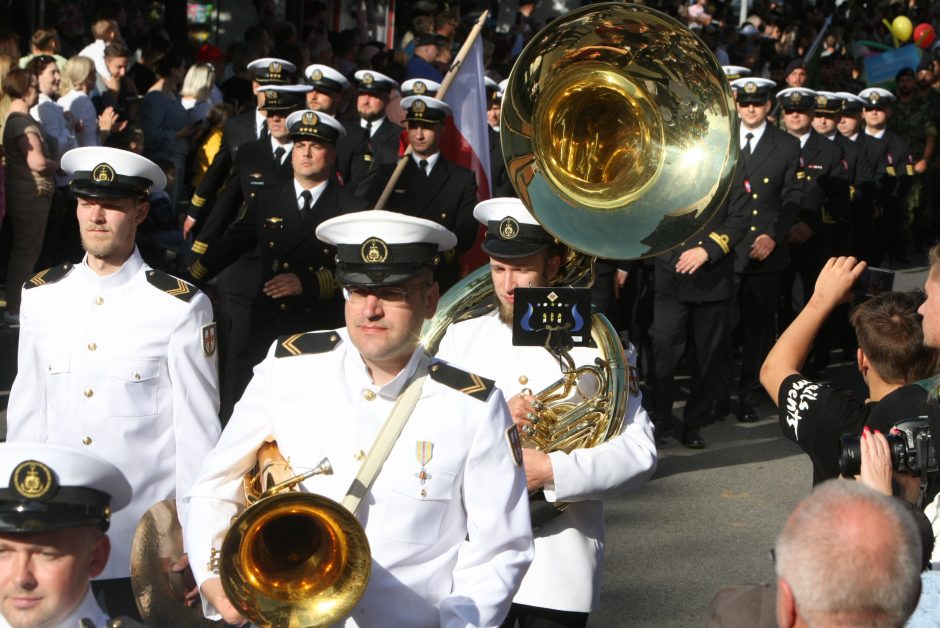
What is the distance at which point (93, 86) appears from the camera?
1159cm

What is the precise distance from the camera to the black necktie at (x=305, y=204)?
723cm

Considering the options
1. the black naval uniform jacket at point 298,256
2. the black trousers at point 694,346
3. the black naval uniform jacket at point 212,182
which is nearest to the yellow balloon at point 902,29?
the black trousers at point 694,346

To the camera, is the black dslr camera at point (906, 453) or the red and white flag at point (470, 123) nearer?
the black dslr camera at point (906, 453)

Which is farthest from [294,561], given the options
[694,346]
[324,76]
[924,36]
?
[924,36]

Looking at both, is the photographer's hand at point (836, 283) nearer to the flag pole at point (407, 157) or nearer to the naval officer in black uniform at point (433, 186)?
the flag pole at point (407, 157)

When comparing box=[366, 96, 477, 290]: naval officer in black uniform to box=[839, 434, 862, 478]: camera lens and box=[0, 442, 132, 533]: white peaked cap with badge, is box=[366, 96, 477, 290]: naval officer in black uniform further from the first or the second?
box=[0, 442, 132, 533]: white peaked cap with badge

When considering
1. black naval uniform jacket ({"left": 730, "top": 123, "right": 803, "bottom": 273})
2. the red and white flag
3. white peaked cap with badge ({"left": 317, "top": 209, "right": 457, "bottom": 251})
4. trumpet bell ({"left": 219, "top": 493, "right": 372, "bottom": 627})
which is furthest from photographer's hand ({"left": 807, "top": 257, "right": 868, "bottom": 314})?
black naval uniform jacket ({"left": 730, "top": 123, "right": 803, "bottom": 273})

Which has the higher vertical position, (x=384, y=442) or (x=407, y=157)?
(x=384, y=442)

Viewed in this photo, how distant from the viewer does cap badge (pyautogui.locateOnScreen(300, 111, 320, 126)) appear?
713 centimetres

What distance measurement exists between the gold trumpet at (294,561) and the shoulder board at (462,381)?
0.61 m

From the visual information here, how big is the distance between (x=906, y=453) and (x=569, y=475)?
3.54 ft

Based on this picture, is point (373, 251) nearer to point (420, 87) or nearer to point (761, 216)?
point (420, 87)

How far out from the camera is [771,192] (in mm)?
10227

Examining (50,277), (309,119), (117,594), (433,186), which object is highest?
(50,277)
